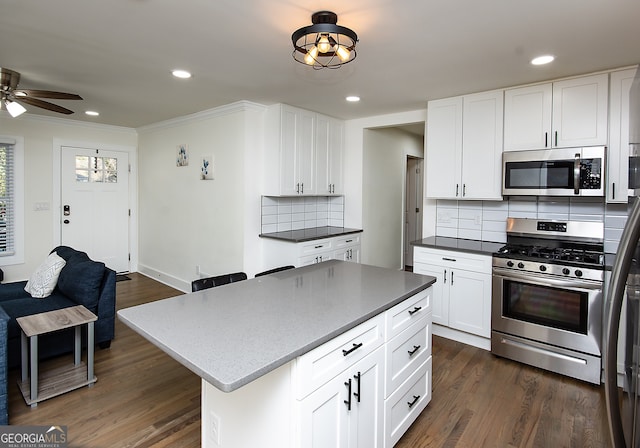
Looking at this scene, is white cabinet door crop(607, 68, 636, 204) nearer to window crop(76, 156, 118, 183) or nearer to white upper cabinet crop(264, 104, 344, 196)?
white upper cabinet crop(264, 104, 344, 196)

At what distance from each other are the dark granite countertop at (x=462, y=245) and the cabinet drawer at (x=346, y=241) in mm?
1045

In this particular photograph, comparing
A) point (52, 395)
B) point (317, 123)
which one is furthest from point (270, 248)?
point (52, 395)

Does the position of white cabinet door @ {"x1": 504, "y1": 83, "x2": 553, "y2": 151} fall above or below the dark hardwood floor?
above

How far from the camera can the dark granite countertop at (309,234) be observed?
389cm

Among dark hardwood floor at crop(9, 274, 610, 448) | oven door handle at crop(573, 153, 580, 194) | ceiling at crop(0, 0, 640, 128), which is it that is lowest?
dark hardwood floor at crop(9, 274, 610, 448)

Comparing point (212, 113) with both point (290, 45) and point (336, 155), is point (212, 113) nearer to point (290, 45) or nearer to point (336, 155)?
point (336, 155)

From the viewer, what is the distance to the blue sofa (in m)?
2.75

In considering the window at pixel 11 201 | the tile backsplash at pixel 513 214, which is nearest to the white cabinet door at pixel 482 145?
the tile backsplash at pixel 513 214

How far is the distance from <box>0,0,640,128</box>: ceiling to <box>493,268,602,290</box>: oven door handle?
1.60 m

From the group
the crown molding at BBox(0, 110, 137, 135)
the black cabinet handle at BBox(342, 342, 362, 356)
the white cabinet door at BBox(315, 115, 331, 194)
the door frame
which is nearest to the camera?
the black cabinet handle at BBox(342, 342, 362, 356)

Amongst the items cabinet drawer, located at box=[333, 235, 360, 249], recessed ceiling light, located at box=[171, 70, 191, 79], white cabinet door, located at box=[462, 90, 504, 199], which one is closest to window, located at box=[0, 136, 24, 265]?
recessed ceiling light, located at box=[171, 70, 191, 79]

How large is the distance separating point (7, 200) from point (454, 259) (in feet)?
17.9

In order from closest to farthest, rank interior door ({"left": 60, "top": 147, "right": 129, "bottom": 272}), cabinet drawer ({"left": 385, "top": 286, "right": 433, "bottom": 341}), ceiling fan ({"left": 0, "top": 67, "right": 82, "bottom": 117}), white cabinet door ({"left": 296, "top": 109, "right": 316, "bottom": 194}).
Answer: cabinet drawer ({"left": 385, "top": 286, "right": 433, "bottom": 341})
ceiling fan ({"left": 0, "top": 67, "right": 82, "bottom": 117})
white cabinet door ({"left": 296, "top": 109, "right": 316, "bottom": 194})
interior door ({"left": 60, "top": 147, "right": 129, "bottom": 272})

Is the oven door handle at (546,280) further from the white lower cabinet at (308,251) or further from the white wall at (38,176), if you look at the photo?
the white wall at (38,176)
